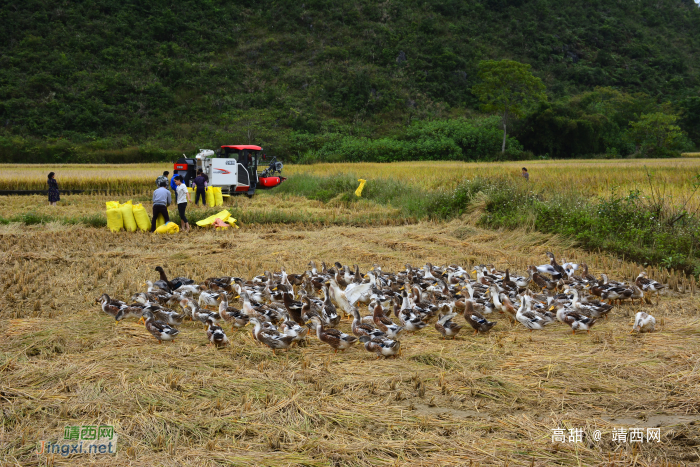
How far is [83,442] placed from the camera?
166 inches

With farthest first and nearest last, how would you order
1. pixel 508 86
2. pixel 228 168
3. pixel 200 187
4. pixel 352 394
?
pixel 508 86, pixel 228 168, pixel 200 187, pixel 352 394

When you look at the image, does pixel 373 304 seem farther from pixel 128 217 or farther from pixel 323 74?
pixel 323 74

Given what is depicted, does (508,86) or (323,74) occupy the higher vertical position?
(323,74)

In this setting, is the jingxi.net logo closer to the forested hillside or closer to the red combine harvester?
the red combine harvester

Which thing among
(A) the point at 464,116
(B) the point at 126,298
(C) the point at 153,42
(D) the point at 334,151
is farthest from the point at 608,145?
(C) the point at 153,42

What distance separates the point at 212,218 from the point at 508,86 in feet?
134

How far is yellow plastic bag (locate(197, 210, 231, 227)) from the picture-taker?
15.1 m

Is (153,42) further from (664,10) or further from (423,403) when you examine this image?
(664,10)

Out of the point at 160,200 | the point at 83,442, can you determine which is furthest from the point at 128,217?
the point at 83,442

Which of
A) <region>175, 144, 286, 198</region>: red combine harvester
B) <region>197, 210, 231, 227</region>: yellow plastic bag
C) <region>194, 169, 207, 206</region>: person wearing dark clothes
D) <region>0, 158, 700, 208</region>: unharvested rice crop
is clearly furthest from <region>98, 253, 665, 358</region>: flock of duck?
<region>175, 144, 286, 198</region>: red combine harvester

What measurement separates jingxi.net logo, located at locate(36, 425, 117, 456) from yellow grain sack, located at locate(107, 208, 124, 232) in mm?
10913

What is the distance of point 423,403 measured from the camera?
488 cm

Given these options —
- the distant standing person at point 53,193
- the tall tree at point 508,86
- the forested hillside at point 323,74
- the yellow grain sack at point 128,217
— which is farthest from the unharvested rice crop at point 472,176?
the tall tree at point 508,86

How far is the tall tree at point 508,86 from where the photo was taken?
1873 inches
